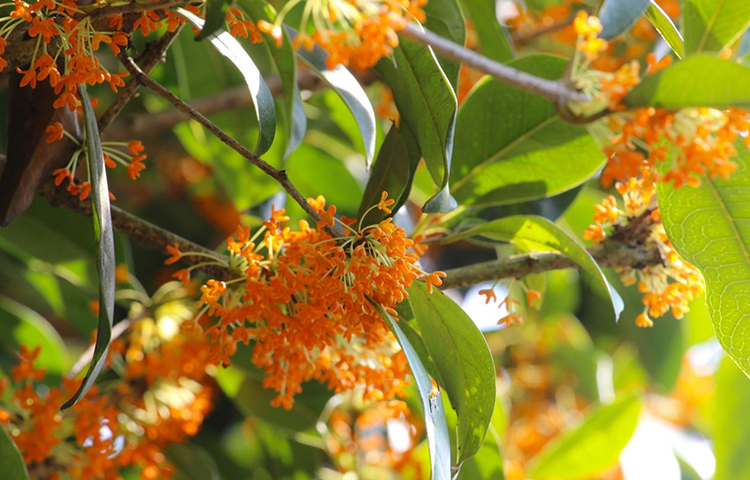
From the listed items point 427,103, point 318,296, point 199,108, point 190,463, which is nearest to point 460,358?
point 318,296

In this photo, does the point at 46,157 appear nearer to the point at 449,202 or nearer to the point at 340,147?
the point at 449,202

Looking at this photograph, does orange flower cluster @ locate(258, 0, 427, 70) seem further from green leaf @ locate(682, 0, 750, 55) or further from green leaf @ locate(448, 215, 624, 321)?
green leaf @ locate(448, 215, 624, 321)

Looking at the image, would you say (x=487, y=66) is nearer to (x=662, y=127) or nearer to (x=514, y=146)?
(x=662, y=127)

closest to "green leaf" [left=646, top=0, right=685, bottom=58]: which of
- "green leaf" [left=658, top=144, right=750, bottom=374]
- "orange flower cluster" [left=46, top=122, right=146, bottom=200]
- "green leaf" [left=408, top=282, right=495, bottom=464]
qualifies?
"green leaf" [left=658, top=144, right=750, bottom=374]

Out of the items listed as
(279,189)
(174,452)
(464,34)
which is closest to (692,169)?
(464,34)

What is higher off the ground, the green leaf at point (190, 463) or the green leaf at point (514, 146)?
the green leaf at point (514, 146)

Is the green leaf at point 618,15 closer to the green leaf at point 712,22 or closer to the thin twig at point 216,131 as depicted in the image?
the green leaf at point 712,22

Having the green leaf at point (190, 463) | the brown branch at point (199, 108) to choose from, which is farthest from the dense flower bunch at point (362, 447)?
the brown branch at point (199, 108)
